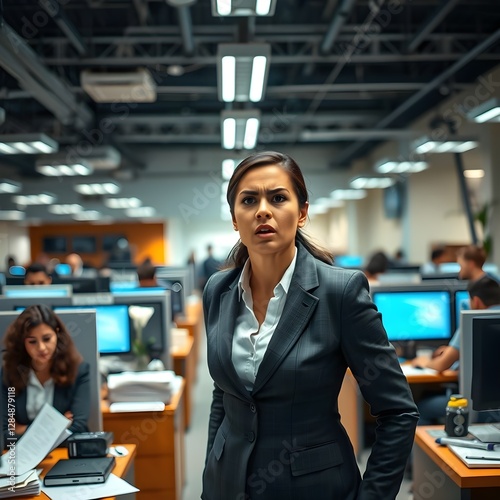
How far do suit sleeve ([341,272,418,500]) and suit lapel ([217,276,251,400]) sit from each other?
11.6 inches

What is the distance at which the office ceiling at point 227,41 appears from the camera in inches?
254

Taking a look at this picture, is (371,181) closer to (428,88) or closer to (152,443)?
(428,88)

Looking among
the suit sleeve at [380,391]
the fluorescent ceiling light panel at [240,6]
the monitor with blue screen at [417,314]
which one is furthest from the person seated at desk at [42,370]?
the monitor with blue screen at [417,314]

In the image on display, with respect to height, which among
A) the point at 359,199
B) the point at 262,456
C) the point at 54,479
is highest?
the point at 359,199

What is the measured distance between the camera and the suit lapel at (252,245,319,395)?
151 cm

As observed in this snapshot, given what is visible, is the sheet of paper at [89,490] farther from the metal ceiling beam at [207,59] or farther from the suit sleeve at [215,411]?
the metal ceiling beam at [207,59]

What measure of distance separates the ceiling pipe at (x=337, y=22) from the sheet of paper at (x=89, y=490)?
4784 millimetres

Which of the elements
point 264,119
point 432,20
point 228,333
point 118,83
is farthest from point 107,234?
point 228,333

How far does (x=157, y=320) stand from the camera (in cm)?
415

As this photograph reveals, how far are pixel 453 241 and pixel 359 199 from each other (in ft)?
17.5

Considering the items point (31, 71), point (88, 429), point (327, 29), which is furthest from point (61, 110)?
point (88, 429)

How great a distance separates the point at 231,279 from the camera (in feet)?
5.93

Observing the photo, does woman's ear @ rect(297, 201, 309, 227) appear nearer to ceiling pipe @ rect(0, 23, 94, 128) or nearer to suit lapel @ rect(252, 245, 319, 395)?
suit lapel @ rect(252, 245, 319, 395)

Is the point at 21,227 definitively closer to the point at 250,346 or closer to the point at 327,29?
the point at 327,29
